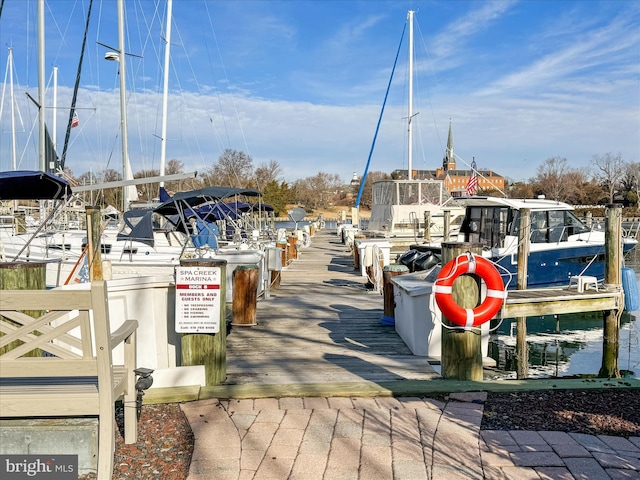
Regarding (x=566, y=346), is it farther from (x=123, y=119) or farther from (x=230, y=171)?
(x=230, y=171)

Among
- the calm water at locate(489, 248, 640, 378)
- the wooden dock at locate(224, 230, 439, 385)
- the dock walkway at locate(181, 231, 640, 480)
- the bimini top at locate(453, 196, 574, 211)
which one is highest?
the bimini top at locate(453, 196, 574, 211)

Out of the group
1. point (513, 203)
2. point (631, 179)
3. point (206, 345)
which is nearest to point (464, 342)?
point (206, 345)

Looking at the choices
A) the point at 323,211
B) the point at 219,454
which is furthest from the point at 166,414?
the point at 323,211

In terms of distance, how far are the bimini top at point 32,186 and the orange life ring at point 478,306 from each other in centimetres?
610

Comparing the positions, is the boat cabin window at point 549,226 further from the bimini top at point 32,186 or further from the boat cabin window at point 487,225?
the bimini top at point 32,186

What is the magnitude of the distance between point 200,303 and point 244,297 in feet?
11.6

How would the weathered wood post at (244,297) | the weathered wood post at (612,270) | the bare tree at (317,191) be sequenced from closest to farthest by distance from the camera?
the weathered wood post at (244,297) → the weathered wood post at (612,270) → the bare tree at (317,191)

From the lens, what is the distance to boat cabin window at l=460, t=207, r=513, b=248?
15.5 metres

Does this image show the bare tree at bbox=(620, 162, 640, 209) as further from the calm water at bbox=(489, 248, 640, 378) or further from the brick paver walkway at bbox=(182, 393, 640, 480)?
the brick paver walkway at bbox=(182, 393, 640, 480)

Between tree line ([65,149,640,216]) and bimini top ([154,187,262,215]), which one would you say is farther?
tree line ([65,149,640,216])

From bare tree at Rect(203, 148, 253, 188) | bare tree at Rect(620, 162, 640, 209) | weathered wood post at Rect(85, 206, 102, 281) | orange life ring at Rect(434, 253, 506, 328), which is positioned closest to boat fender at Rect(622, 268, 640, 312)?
orange life ring at Rect(434, 253, 506, 328)

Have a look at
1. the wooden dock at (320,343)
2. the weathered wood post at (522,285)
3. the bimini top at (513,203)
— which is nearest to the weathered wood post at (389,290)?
the wooden dock at (320,343)

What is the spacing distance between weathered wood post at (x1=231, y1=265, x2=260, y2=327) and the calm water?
4007mm

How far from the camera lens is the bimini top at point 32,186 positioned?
27.2 feet
